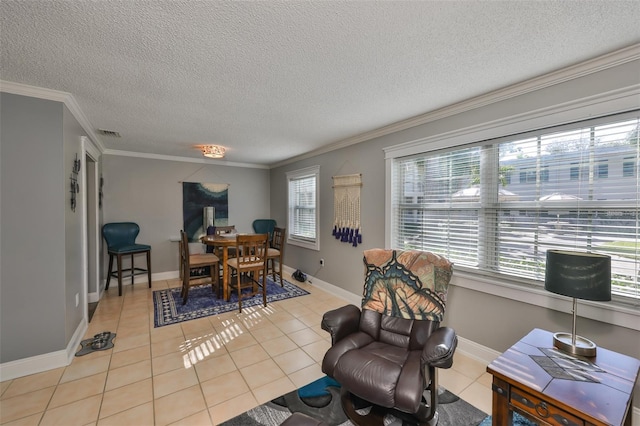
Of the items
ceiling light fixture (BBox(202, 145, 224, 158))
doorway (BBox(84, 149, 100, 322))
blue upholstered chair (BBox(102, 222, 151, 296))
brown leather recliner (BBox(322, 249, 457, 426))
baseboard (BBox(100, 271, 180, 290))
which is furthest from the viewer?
baseboard (BBox(100, 271, 180, 290))

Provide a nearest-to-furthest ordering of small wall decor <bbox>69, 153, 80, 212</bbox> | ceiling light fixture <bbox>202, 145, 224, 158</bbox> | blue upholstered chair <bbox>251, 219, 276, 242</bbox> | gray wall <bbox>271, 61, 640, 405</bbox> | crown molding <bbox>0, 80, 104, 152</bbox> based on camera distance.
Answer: gray wall <bbox>271, 61, 640, 405</bbox>
crown molding <bbox>0, 80, 104, 152</bbox>
small wall decor <bbox>69, 153, 80, 212</bbox>
ceiling light fixture <bbox>202, 145, 224, 158</bbox>
blue upholstered chair <bbox>251, 219, 276, 242</bbox>

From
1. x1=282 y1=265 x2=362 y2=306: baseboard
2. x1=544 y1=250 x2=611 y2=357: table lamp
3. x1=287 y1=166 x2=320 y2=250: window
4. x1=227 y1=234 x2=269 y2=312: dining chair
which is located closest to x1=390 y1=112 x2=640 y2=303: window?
x1=544 y1=250 x2=611 y2=357: table lamp

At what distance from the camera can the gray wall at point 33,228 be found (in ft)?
6.95

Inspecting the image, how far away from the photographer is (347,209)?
3916 millimetres

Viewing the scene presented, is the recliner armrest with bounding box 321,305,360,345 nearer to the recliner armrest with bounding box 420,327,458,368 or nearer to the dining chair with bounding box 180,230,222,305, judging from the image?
the recliner armrest with bounding box 420,327,458,368

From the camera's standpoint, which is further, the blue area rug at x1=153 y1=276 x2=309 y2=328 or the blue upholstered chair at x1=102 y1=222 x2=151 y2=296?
the blue upholstered chair at x1=102 y1=222 x2=151 y2=296

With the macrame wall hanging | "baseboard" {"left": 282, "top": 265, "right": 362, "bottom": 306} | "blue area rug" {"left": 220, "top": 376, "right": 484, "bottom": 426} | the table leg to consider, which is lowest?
"blue area rug" {"left": 220, "top": 376, "right": 484, "bottom": 426}

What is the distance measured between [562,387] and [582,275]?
61 centimetres

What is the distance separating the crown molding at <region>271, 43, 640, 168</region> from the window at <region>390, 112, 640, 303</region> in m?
0.35

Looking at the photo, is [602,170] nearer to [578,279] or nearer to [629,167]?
[629,167]

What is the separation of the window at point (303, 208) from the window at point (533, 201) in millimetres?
1987

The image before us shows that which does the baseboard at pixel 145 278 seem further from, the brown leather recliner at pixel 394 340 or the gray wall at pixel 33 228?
the brown leather recliner at pixel 394 340

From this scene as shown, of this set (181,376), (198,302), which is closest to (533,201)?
(181,376)

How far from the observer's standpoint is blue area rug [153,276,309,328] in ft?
11.0
